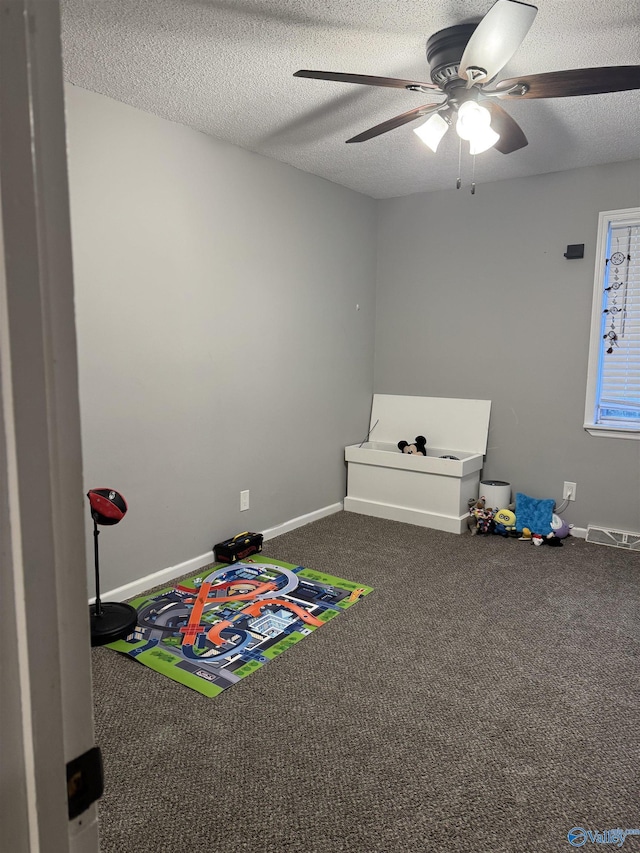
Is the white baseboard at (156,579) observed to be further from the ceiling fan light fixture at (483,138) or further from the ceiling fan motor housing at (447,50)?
the ceiling fan motor housing at (447,50)

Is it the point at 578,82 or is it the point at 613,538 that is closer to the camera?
the point at 578,82

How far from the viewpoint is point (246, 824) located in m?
1.59

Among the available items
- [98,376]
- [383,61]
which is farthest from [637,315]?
[98,376]

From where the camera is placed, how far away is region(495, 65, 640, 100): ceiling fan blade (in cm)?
184

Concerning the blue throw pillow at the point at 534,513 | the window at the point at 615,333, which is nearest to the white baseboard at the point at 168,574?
the blue throw pillow at the point at 534,513

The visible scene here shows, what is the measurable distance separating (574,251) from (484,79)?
2.12 meters

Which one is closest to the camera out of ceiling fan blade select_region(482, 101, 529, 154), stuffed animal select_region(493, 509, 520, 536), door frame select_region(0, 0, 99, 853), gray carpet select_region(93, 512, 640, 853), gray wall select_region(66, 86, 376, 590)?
door frame select_region(0, 0, 99, 853)

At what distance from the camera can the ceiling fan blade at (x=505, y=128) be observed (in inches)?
89.5

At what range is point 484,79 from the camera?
206 centimetres

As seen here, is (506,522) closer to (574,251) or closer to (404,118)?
(574,251)

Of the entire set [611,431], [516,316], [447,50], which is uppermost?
[447,50]

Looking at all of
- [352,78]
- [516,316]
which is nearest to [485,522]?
[516,316]

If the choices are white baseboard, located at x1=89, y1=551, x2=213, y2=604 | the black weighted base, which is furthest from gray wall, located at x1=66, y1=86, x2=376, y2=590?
the black weighted base

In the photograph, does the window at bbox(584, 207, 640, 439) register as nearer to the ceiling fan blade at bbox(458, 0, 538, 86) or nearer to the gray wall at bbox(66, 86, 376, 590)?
the gray wall at bbox(66, 86, 376, 590)
